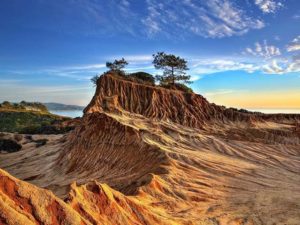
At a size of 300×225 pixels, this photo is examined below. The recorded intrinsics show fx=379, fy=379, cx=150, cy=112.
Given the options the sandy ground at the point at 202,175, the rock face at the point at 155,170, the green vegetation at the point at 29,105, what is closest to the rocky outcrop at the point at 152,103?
the rock face at the point at 155,170

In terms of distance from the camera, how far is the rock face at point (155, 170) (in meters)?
12.8

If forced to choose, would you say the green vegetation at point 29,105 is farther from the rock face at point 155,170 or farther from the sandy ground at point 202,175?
the sandy ground at point 202,175

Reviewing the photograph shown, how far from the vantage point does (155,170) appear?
2605 cm

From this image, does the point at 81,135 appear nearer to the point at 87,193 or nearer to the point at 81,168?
the point at 81,168

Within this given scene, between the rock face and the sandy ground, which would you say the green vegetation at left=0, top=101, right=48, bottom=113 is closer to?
the rock face

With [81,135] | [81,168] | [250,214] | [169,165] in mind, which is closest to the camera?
[250,214]

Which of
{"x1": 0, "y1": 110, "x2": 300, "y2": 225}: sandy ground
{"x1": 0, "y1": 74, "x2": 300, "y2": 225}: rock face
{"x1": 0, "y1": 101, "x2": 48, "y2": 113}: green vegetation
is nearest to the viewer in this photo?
{"x1": 0, "y1": 74, "x2": 300, "y2": 225}: rock face

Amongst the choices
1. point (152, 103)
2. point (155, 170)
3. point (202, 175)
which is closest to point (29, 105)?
point (152, 103)

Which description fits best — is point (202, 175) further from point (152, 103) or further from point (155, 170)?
point (152, 103)

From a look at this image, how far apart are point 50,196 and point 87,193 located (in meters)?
3.08

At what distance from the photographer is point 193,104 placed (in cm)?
5572

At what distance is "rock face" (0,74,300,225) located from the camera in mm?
12821

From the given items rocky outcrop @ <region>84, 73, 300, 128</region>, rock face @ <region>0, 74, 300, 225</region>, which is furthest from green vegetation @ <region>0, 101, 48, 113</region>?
rocky outcrop @ <region>84, 73, 300, 128</region>

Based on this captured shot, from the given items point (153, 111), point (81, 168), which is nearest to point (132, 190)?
point (81, 168)
